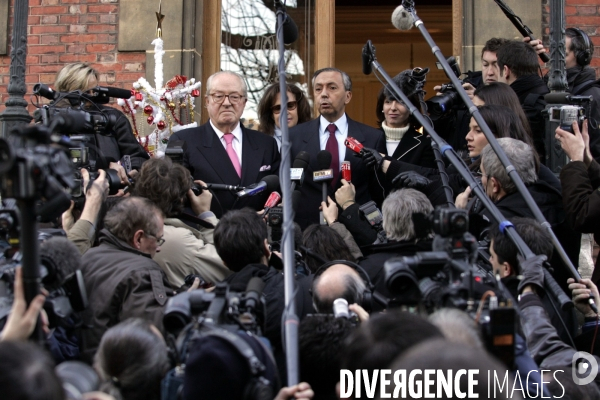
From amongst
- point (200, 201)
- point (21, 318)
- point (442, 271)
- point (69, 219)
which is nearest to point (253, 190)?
→ point (200, 201)

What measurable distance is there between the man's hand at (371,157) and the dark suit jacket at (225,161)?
0.66 metres

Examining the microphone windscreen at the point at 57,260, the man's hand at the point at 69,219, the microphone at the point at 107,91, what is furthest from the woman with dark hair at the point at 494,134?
the microphone windscreen at the point at 57,260

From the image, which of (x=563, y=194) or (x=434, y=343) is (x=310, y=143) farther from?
(x=434, y=343)

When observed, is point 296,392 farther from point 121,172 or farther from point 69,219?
point 121,172

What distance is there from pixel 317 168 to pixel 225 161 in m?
0.61

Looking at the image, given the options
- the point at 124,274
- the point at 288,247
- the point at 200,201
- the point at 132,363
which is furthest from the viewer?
the point at 200,201

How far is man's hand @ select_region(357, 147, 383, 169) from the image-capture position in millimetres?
5531

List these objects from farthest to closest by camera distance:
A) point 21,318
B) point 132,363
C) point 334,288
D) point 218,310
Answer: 1. point 334,288
2. point 218,310
3. point 132,363
4. point 21,318

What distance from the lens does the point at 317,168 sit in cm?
586

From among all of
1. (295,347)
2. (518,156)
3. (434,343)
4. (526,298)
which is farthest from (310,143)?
(434,343)

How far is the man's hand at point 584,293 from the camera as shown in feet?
13.1

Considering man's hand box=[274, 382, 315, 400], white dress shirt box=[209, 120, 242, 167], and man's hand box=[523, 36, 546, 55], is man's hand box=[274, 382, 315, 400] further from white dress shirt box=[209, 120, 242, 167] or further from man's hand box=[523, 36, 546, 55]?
man's hand box=[523, 36, 546, 55]

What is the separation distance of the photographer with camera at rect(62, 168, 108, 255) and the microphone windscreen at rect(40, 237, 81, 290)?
96 centimetres

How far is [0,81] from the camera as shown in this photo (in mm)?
8273
